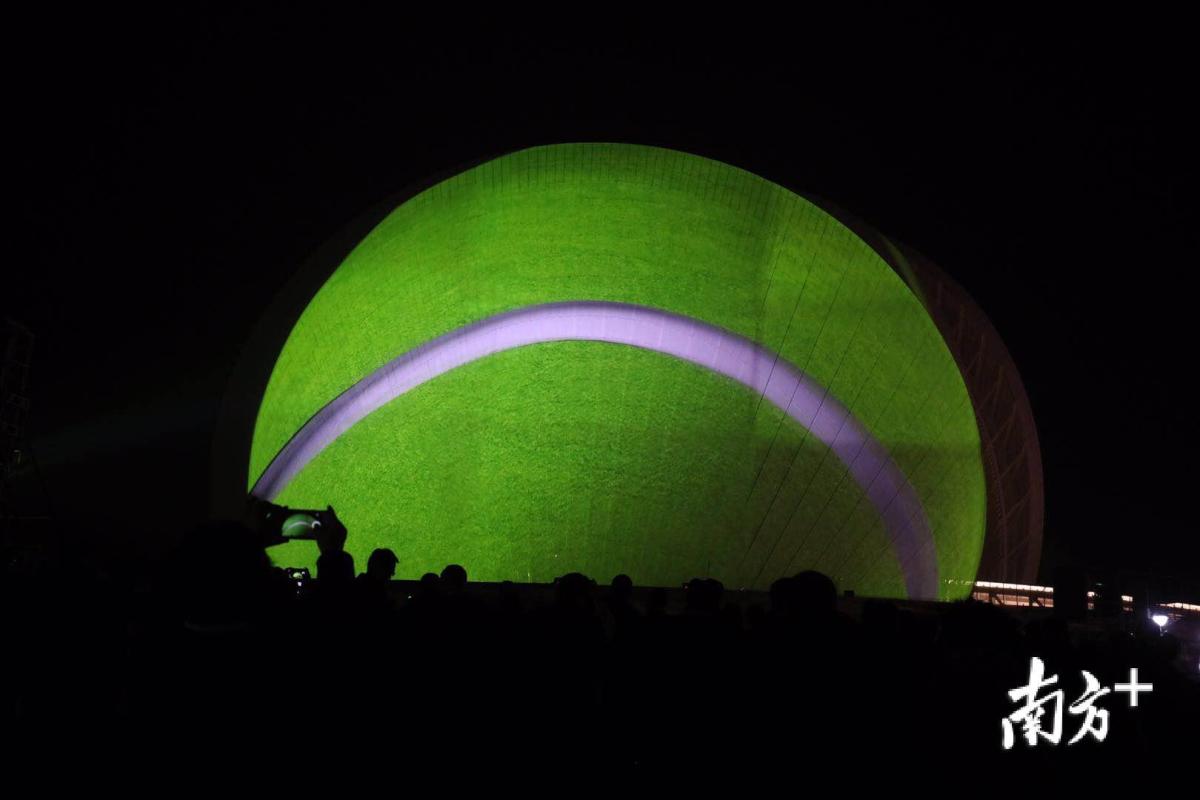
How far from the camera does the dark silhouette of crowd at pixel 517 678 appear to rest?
1.91m

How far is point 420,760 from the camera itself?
301 cm

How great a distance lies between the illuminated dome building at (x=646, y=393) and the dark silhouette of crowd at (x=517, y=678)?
270 inches

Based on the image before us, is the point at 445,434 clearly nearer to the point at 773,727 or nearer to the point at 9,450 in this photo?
the point at 9,450

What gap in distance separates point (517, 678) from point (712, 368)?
36.2ft

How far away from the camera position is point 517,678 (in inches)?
128

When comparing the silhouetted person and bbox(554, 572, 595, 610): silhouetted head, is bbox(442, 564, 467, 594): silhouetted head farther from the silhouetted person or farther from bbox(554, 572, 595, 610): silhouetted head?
bbox(554, 572, 595, 610): silhouetted head

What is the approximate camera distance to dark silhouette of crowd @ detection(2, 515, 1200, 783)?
191 centimetres

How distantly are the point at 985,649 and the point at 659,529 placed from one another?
1176cm

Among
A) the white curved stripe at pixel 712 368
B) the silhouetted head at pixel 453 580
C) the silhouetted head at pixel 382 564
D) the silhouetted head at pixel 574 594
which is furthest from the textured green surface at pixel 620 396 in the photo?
the silhouetted head at pixel 574 594

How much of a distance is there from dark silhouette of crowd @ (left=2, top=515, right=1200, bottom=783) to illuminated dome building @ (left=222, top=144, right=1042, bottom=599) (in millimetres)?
6870

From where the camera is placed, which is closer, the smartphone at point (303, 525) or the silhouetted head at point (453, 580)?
the silhouetted head at point (453, 580)

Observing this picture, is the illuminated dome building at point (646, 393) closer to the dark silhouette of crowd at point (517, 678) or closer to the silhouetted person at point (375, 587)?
the silhouetted person at point (375, 587)

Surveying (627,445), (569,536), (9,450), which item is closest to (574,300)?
(627,445)

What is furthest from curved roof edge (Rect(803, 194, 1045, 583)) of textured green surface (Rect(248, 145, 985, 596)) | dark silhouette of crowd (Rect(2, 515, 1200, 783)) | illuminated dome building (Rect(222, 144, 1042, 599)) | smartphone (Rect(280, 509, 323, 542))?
dark silhouette of crowd (Rect(2, 515, 1200, 783))
